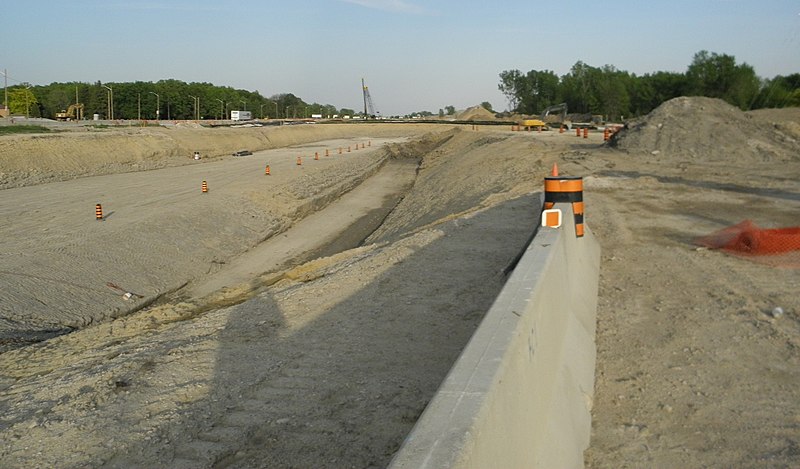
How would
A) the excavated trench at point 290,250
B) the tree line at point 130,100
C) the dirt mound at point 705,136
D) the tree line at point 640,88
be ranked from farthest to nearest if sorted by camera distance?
the tree line at point 130,100
the tree line at point 640,88
the dirt mound at point 705,136
the excavated trench at point 290,250

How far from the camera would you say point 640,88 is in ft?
274

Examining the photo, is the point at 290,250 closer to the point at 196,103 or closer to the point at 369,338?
the point at 369,338

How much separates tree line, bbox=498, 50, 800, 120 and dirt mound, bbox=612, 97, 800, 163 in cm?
3195

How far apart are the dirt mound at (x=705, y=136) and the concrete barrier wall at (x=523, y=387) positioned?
60.1ft

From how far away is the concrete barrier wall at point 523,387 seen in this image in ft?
9.34

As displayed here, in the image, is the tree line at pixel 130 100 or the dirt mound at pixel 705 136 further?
the tree line at pixel 130 100

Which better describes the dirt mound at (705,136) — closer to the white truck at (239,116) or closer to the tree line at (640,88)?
the tree line at (640,88)

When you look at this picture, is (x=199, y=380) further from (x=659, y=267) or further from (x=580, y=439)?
(x=659, y=267)

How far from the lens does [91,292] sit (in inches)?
586

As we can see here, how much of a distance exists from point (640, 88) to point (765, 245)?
8084cm

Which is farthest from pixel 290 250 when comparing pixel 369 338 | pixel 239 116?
pixel 239 116

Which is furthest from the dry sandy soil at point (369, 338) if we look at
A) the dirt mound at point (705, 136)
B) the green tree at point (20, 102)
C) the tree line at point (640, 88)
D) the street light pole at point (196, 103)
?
the green tree at point (20, 102)

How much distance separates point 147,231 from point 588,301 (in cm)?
1622

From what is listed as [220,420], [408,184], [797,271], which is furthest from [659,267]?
[408,184]
